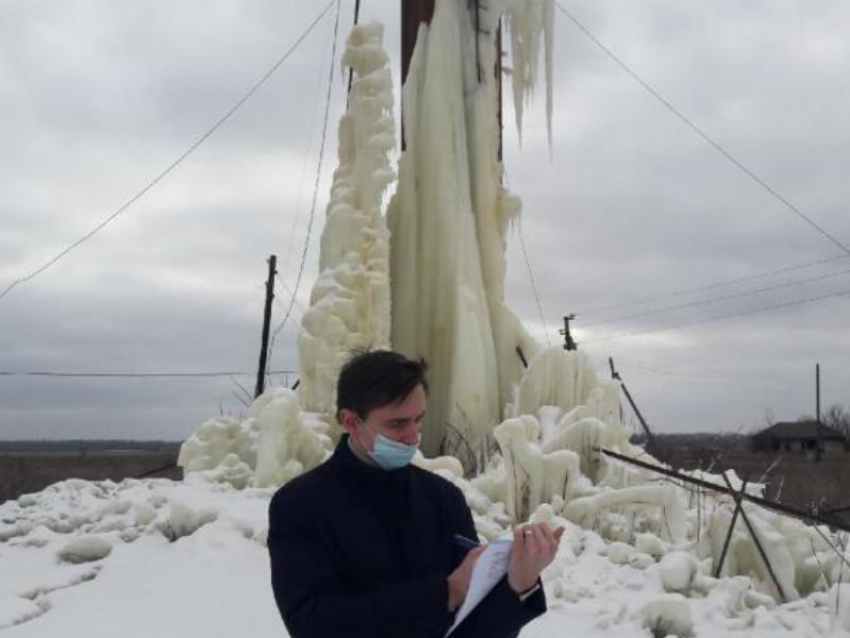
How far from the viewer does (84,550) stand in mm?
6551

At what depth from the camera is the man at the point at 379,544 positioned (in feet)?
6.07

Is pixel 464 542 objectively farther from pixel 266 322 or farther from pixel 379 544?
pixel 266 322

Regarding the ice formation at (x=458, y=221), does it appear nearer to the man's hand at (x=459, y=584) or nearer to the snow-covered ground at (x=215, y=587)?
the snow-covered ground at (x=215, y=587)

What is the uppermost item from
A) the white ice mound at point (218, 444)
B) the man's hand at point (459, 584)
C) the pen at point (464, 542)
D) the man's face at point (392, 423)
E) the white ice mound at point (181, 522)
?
the man's face at point (392, 423)

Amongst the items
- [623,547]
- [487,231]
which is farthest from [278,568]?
[487,231]

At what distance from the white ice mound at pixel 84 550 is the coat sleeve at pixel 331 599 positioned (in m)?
5.15

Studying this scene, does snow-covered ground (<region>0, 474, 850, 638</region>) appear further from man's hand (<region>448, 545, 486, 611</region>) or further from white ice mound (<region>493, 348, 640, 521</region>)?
man's hand (<region>448, 545, 486, 611</region>)

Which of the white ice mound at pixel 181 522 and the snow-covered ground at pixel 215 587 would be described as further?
the white ice mound at pixel 181 522

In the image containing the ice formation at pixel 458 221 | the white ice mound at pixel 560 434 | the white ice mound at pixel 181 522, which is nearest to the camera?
the white ice mound at pixel 181 522

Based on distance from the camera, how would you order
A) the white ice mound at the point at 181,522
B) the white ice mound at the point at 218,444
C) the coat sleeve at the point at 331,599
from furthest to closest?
the white ice mound at the point at 218,444 < the white ice mound at the point at 181,522 < the coat sleeve at the point at 331,599

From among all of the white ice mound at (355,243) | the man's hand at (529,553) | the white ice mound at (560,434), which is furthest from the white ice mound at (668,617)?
the white ice mound at (355,243)

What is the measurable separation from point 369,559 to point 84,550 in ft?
17.3

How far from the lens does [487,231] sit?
1177 cm

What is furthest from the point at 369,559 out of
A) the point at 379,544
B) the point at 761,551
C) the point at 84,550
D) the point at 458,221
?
the point at 458,221
